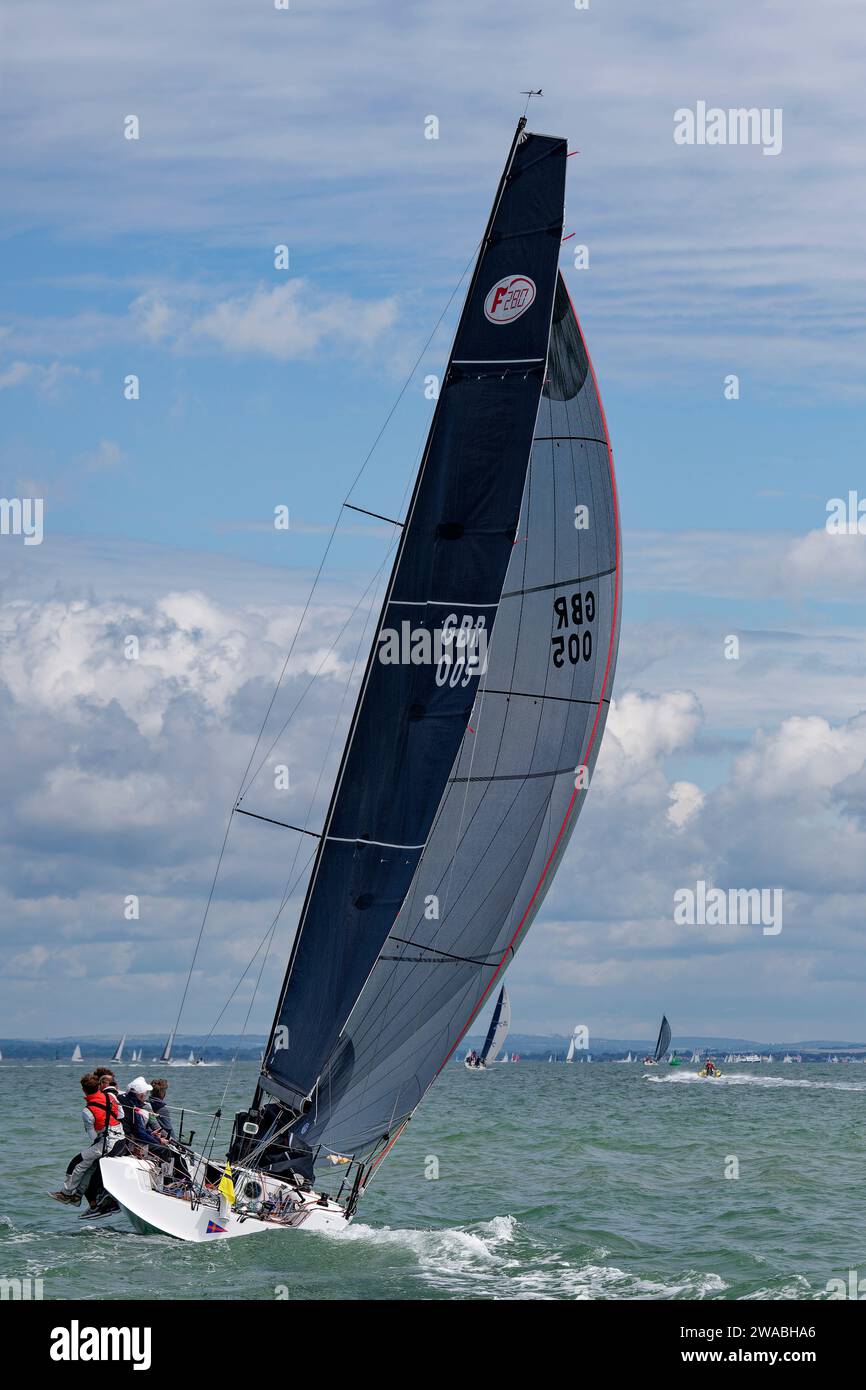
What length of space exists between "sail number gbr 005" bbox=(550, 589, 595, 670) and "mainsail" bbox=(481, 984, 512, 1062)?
7233 centimetres

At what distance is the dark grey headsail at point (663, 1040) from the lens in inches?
4710

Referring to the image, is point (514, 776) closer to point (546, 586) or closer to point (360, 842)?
point (360, 842)

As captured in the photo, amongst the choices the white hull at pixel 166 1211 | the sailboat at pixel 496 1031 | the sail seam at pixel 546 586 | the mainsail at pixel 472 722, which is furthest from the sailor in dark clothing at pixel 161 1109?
the sailboat at pixel 496 1031

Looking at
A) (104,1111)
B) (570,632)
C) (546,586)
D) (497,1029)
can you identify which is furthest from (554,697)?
(497,1029)

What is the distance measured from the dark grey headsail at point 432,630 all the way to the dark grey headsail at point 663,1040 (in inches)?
4042

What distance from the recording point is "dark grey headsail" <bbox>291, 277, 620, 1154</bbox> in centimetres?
1909

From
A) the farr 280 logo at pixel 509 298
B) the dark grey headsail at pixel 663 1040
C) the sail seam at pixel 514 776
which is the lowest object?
the dark grey headsail at pixel 663 1040

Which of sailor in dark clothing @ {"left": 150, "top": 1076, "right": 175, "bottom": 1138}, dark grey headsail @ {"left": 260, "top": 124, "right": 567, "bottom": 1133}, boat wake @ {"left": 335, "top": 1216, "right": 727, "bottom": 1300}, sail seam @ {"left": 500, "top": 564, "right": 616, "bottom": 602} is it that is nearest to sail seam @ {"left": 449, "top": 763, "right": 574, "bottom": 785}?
dark grey headsail @ {"left": 260, "top": 124, "right": 567, "bottom": 1133}

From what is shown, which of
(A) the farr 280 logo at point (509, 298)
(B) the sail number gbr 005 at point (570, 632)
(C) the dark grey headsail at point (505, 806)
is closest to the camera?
(A) the farr 280 logo at point (509, 298)

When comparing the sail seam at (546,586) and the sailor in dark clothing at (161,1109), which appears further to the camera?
the sail seam at (546,586)

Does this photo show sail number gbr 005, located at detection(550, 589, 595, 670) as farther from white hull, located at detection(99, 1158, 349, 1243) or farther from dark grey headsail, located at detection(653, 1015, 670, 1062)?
dark grey headsail, located at detection(653, 1015, 670, 1062)

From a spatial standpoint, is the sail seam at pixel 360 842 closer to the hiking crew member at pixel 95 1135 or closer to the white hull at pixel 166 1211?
the hiking crew member at pixel 95 1135
